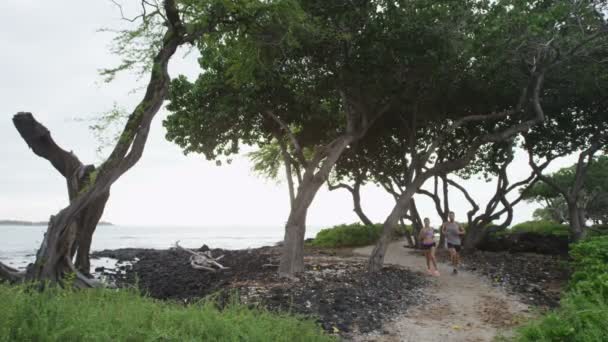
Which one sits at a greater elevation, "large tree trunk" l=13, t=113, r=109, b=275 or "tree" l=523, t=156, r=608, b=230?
"tree" l=523, t=156, r=608, b=230

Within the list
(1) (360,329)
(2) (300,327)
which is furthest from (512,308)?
(2) (300,327)

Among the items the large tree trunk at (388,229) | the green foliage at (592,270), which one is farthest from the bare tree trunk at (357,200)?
the green foliage at (592,270)

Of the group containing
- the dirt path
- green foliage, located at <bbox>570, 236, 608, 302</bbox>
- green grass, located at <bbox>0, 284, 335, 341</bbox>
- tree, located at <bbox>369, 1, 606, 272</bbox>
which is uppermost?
tree, located at <bbox>369, 1, 606, 272</bbox>

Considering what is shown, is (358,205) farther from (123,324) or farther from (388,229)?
(123,324)

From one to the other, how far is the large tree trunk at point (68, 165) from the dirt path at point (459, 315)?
815cm

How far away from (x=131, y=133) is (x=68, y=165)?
3.99m

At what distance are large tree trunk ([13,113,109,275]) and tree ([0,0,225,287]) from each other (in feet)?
5.54

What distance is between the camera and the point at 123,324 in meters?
5.26

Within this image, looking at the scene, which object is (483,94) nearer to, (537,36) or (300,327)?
(537,36)

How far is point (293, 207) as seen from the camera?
15.1 m

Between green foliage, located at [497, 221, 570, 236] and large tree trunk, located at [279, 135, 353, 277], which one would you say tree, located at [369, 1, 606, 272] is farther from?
green foliage, located at [497, 221, 570, 236]

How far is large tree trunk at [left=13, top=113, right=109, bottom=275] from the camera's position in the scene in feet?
40.2

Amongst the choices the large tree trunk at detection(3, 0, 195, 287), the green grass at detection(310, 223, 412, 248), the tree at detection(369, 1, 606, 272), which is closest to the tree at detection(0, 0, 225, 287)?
the large tree trunk at detection(3, 0, 195, 287)

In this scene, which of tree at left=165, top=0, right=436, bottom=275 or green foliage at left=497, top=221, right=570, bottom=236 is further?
green foliage at left=497, top=221, right=570, bottom=236
